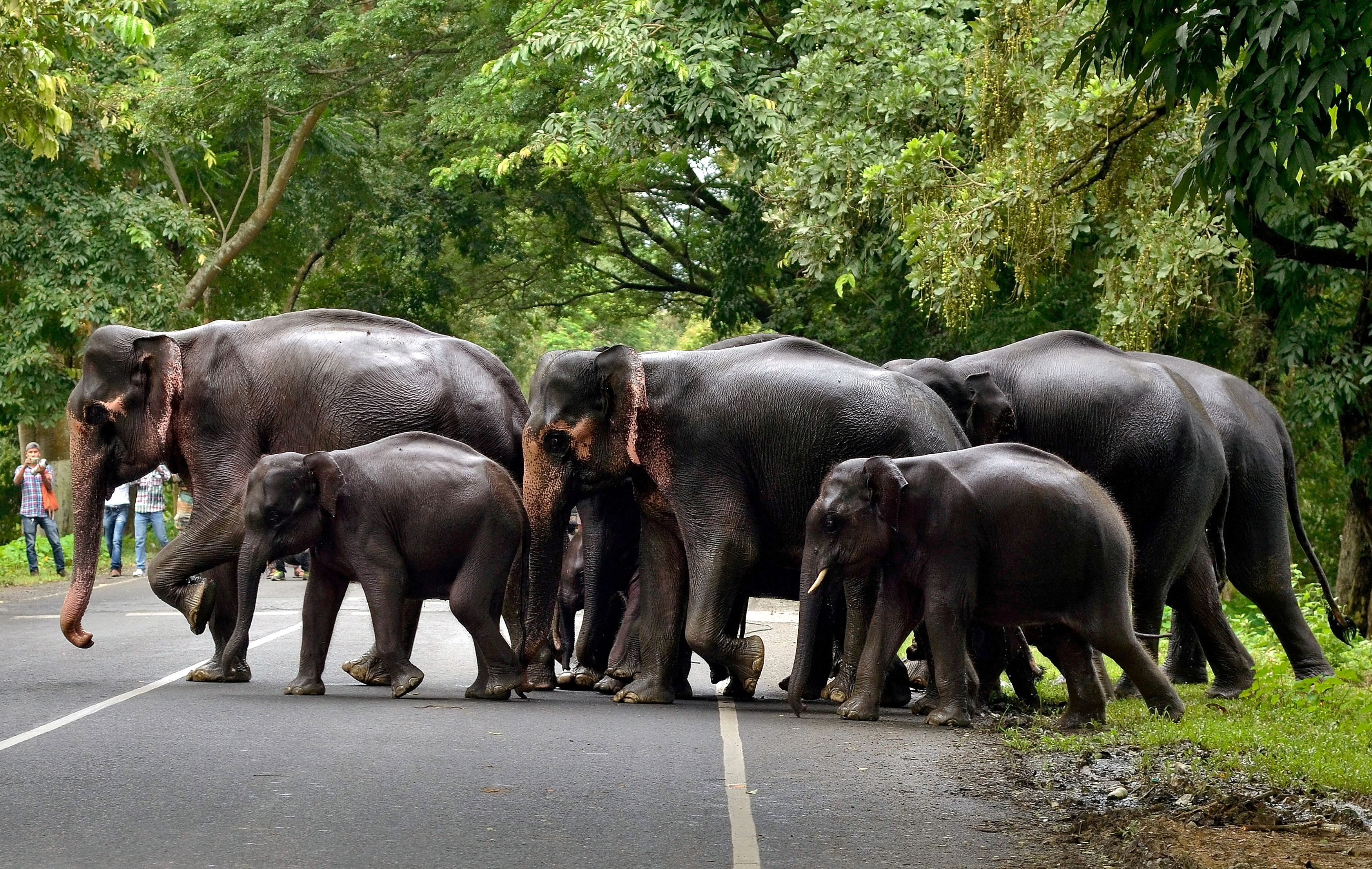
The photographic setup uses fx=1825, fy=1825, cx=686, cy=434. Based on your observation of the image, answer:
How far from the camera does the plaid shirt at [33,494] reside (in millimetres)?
25719

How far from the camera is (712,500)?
439 inches

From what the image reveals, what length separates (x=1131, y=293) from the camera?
1379 cm

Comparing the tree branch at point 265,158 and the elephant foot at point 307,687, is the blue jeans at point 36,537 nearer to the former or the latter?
the tree branch at point 265,158

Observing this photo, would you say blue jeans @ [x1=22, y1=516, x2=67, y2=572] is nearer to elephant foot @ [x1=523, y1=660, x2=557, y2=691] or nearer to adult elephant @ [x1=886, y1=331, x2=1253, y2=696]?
elephant foot @ [x1=523, y1=660, x2=557, y2=691]

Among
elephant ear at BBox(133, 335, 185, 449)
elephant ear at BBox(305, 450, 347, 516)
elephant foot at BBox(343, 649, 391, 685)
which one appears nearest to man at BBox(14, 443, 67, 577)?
elephant ear at BBox(133, 335, 185, 449)

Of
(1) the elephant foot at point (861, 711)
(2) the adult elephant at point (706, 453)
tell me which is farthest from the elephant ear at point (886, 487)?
(1) the elephant foot at point (861, 711)

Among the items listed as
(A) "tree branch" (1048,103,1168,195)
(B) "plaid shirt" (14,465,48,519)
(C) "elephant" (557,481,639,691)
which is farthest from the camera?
(B) "plaid shirt" (14,465,48,519)

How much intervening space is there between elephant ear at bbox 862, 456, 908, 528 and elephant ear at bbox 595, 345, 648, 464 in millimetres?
1944

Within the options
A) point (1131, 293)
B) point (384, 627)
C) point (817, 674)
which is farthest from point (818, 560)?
point (1131, 293)

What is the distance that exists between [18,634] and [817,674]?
25.6 feet

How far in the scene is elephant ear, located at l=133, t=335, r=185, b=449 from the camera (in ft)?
40.5

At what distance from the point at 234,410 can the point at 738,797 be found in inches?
239

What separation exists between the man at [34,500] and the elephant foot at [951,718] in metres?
18.9

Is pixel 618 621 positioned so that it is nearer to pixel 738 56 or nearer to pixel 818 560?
pixel 818 560
